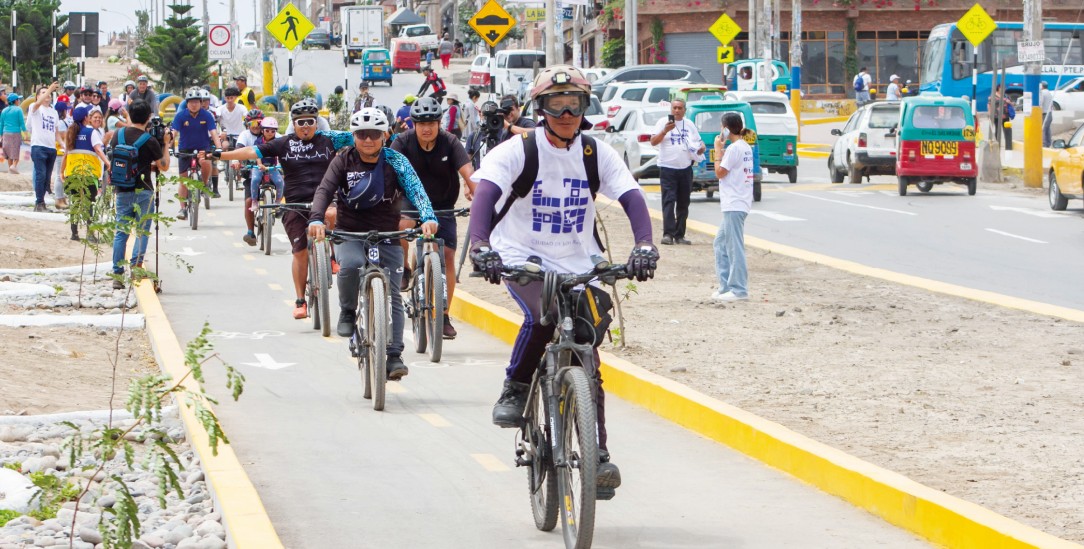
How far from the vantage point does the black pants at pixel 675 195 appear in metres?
20.4

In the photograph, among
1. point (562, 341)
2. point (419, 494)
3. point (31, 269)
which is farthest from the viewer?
point (31, 269)

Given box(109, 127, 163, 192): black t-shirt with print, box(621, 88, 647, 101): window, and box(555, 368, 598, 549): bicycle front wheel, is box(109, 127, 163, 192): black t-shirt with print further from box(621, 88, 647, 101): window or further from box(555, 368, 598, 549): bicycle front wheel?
box(621, 88, 647, 101): window

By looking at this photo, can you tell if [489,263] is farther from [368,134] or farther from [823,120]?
[823,120]

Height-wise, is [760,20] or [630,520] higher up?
[760,20]

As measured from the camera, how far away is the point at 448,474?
27.0 ft

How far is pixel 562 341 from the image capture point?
6.47 meters

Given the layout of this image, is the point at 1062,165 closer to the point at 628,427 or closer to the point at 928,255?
the point at 928,255

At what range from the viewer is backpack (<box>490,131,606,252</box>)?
681 centimetres

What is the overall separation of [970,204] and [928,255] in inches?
302

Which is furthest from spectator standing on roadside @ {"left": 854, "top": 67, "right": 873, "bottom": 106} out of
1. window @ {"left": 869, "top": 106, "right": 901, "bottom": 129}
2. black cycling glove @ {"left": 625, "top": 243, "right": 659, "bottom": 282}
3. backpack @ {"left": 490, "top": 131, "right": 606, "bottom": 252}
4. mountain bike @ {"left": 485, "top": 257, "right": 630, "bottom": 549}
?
black cycling glove @ {"left": 625, "top": 243, "right": 659, "bottom": 282}

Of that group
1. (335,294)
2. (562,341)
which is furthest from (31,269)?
(562,341)

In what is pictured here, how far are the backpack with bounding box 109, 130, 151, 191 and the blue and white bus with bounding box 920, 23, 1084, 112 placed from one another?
3882cm

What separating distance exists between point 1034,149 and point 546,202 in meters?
26.5

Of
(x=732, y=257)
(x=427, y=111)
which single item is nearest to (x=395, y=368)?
(x=427, y=111)
